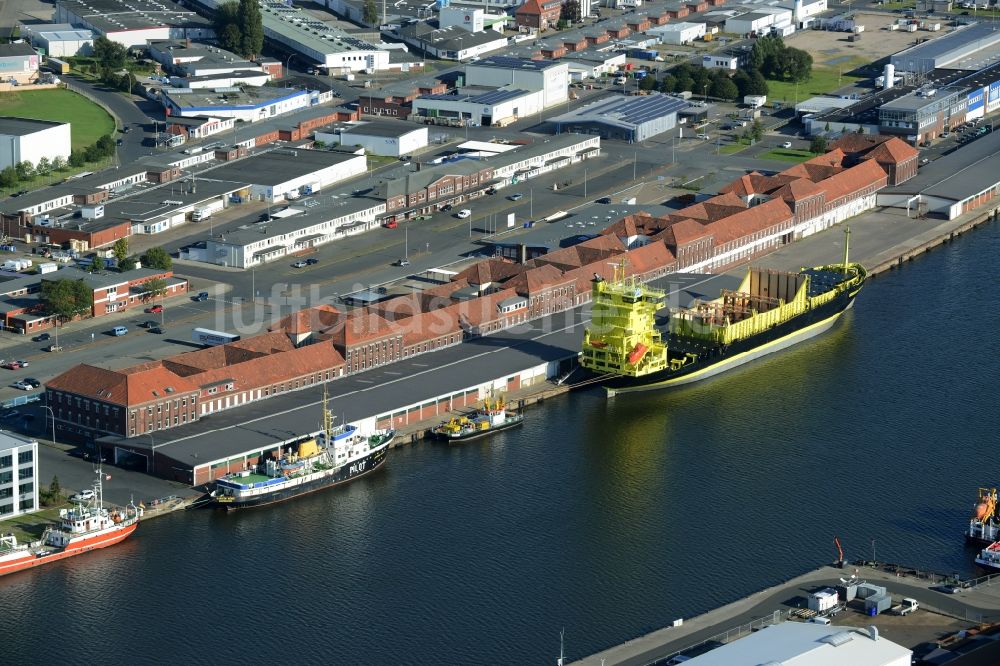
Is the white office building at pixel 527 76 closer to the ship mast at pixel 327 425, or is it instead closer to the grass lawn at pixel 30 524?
the ship mast at pixel 327 425

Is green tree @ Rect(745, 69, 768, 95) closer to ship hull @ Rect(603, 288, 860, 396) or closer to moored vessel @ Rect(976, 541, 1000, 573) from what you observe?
ship hull @ Rect(603, 288, 860, 396)

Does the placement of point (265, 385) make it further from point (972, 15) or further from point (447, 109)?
point (972, 15)

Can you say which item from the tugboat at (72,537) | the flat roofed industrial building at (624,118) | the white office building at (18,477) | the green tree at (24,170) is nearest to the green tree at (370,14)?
the flat roofed industrial building at (624,118)

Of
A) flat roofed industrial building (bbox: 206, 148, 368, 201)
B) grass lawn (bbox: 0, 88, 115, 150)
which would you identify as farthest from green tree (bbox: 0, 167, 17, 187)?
flat roofed industrial building (bbox: 206, 148, 368, 201)

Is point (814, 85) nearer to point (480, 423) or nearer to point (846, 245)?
point (846, 245)

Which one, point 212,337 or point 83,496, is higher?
point 83,496

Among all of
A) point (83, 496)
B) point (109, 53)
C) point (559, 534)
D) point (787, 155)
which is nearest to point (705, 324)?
point (559, 534)
